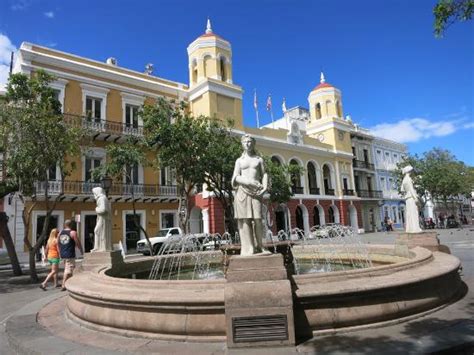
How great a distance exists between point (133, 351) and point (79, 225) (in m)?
20.2

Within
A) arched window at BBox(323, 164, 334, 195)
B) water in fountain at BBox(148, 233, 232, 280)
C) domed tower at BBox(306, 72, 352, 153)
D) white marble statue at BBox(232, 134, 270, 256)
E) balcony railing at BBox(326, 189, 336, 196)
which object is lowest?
water in fountain at BBox(148, 233, 232, 280)

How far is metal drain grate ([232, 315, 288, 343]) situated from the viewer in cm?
420

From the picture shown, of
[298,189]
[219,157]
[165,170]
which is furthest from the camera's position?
[298,189]

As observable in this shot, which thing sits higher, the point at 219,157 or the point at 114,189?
the point at 219,157

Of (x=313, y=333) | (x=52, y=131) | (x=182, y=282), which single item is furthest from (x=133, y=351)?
(x=52, y=131)

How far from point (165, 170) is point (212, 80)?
766 centimetres

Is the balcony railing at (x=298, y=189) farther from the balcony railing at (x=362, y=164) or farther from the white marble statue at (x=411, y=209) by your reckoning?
the white marble statue at (x=411, y=209)

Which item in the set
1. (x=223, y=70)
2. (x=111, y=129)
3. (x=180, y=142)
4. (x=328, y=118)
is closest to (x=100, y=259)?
(x=180, y=142)

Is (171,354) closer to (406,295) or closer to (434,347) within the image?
(434,347)

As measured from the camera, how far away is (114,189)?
23781mm

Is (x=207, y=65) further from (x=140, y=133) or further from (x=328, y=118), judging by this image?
(x=328, y=118)

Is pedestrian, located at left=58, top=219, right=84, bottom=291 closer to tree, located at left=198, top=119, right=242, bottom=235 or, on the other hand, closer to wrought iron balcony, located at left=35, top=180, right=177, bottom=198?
tree, located at left=198, top=119, right=242, bottom=235

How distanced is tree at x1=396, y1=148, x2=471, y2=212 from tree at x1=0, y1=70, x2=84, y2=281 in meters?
30.3

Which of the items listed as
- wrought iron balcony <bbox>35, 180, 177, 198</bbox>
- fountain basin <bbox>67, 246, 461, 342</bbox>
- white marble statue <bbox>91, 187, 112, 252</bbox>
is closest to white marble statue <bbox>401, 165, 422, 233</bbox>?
fountain basin <bbox>67, 246, 461, 342</bbox>
